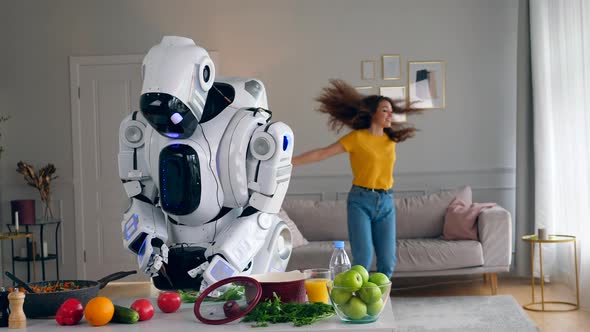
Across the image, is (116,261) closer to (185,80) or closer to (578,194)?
(578,194)

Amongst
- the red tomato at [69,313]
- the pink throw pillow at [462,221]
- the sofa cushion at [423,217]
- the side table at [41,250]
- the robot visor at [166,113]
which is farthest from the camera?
the side table at [41,250]

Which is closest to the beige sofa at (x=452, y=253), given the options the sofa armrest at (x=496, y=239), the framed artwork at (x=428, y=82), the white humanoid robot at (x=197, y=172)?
the sofa armrest at (x=496, y=239)

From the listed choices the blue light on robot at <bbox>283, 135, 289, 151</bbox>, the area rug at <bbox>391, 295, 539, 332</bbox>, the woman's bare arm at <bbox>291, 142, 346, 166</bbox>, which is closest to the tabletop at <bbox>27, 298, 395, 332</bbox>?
the blue light on robot at <bbox>283, 135, 289, 151</bbox>

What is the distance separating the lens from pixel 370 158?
448 cm

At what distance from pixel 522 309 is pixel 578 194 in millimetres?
888

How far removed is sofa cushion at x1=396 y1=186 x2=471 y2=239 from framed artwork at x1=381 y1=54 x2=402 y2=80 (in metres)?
1.14

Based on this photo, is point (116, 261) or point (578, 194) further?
point (116, 261)

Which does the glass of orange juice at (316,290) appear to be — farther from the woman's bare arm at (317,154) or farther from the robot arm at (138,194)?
the woman's bare arm at (317,154)

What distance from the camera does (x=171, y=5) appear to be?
7.06 metres

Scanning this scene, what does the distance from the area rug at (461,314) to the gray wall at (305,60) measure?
129cm

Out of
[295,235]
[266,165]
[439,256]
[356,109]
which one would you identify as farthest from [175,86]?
[439,256]

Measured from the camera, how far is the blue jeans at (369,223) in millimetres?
4426

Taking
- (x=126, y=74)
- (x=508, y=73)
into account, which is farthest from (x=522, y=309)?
(x=126, y=74)

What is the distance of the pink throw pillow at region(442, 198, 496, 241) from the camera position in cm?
609
